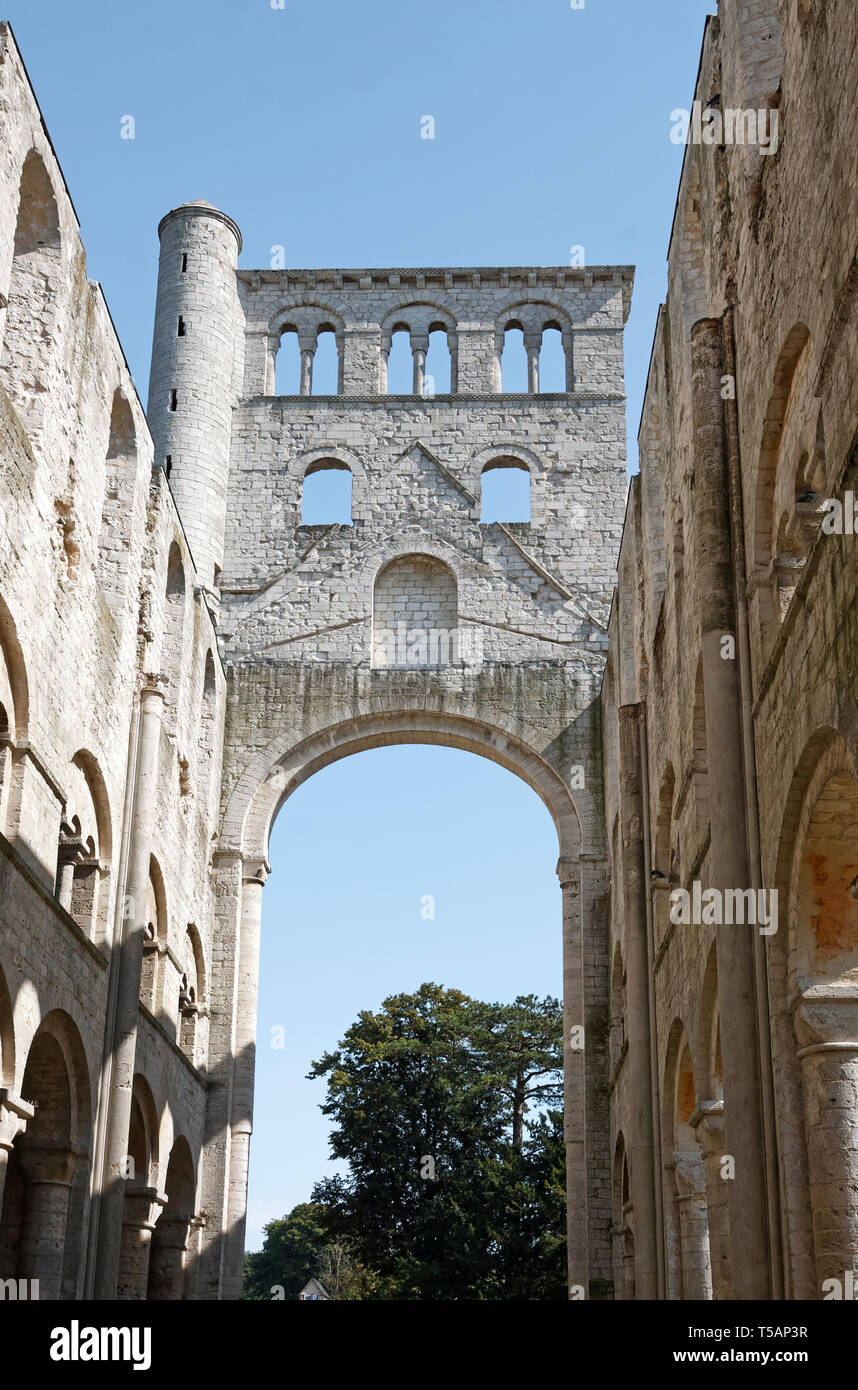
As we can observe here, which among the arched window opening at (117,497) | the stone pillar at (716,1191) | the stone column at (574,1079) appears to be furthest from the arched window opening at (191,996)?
the stone pillar at (716,1191)

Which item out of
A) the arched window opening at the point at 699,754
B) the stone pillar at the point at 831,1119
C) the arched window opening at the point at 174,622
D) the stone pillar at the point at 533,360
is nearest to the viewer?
the stone pillar at the point at 831,1119

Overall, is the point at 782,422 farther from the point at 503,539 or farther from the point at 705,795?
Answer: the point at 503,539

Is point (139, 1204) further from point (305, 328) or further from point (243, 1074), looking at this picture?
point (305, 328)

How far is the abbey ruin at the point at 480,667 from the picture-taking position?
33.3 feet

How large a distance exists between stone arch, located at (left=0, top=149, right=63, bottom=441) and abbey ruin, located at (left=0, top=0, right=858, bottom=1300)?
0.13 ft

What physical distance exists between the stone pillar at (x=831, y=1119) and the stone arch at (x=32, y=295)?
25.5ft

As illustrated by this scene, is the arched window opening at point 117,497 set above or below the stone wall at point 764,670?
above

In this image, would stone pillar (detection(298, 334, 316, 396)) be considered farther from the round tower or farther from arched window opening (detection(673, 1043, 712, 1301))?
arched window opening (detection(673, 1043, 712, 1301))

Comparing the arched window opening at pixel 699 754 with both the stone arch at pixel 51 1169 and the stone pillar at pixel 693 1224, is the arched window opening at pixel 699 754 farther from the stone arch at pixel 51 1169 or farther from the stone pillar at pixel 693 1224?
the stone arch at pixel 51 1169

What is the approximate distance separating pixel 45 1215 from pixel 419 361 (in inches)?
659

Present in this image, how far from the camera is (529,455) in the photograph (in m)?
26.5

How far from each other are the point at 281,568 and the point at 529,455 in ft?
14.2

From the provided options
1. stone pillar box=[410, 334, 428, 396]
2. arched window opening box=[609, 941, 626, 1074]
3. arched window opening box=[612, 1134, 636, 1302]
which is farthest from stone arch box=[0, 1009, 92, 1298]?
stone pillar box=[410, 334, 428, 396]

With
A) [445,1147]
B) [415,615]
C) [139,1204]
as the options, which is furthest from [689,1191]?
[445,1147]
